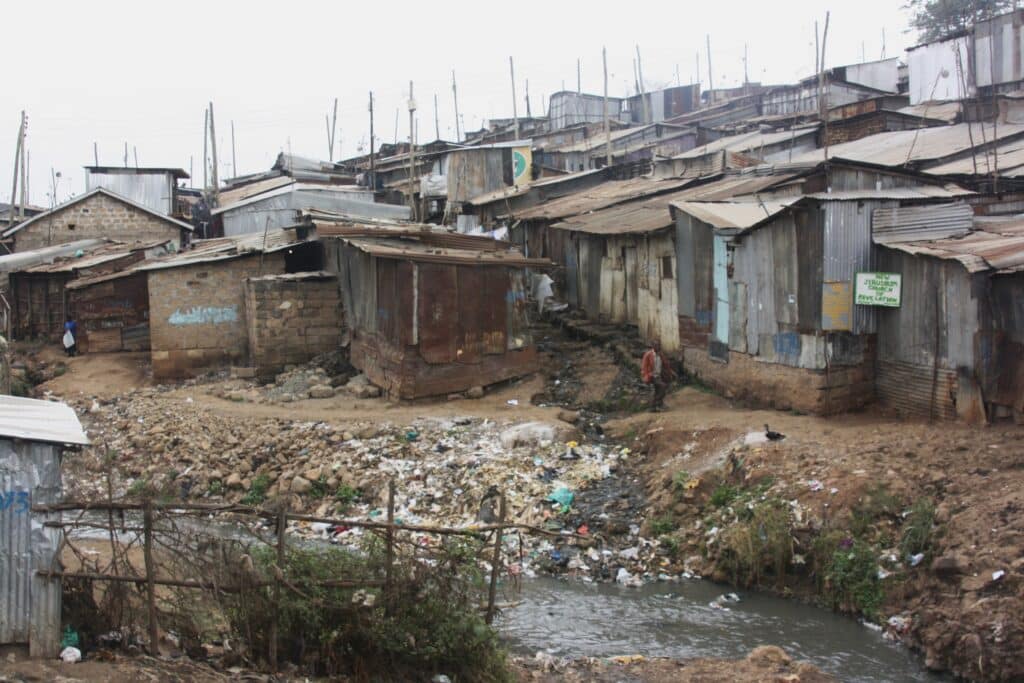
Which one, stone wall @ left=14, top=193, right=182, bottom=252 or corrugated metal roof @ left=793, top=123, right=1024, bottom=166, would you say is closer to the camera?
corrugated metal roof @ left=793, top=123, right=1024, bottom=166

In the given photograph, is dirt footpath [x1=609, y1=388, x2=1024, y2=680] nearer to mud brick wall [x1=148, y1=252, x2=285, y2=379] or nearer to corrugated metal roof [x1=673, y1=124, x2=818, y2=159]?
mud brick wall [x1=148, y1=252, x2=285, y2=379]

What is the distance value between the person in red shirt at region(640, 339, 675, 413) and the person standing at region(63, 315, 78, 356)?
39.2ft

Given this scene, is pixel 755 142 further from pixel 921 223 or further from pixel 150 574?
pixel 150 574

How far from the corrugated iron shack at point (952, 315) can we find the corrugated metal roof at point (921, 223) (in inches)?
0.5

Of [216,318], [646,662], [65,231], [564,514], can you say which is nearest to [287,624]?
[646,662]

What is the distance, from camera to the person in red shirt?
12.8 metres

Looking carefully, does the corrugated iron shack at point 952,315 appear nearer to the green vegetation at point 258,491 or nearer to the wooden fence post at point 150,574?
the green vegetation at point 258,491

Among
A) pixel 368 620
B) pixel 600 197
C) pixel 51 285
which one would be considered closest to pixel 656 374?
pixel 368 620

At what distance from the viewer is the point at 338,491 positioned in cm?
1147

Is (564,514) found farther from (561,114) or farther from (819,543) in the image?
(561,114)

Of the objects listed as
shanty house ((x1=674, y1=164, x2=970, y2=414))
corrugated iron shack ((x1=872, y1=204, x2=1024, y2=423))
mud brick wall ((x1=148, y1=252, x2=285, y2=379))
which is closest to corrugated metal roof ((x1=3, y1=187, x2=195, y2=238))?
mud brick wall ((x1=148, y1=252, x2=285, y2=379))

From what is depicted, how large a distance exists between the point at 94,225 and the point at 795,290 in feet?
64.6

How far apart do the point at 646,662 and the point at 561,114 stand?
35.6 metres

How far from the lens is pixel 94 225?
2455 centimetres
